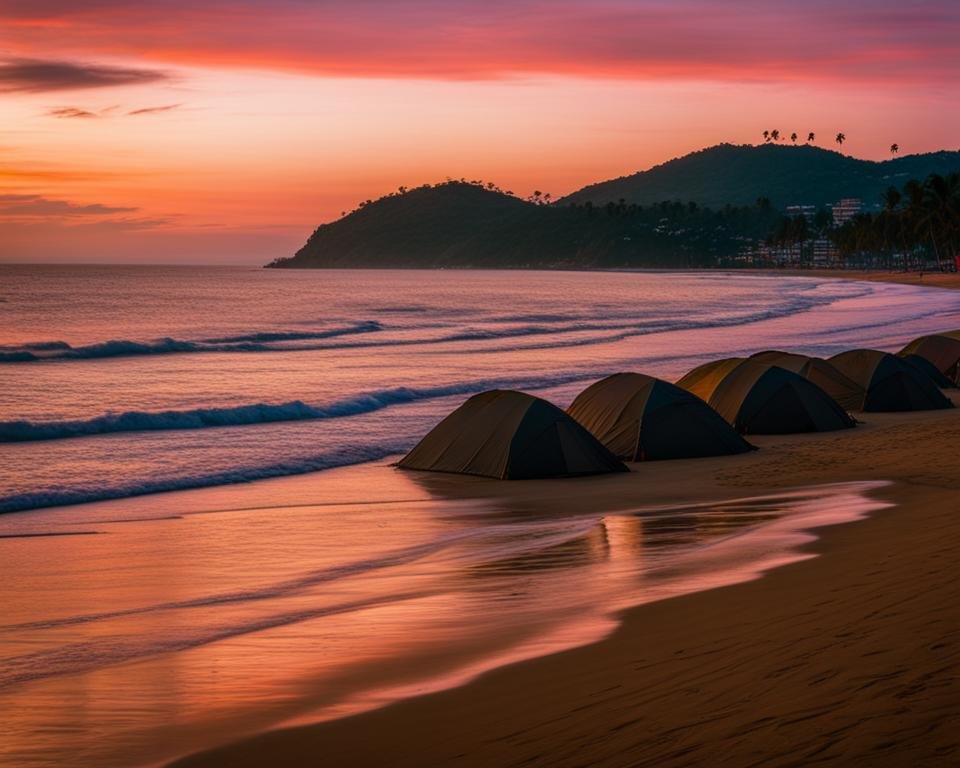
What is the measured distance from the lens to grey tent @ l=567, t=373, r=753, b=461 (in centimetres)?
2145

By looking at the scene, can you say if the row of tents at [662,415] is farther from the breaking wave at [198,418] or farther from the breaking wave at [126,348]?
the breaking wave at [126,348]

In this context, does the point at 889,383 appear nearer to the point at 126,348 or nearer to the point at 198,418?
the point at 198,418

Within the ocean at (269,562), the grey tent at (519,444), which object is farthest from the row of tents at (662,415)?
the ocean at (269,562)

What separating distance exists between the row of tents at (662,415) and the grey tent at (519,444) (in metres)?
0.02

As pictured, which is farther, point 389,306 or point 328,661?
point 389,306

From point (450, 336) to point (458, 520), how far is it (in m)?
56.7

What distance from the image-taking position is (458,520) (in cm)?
1636

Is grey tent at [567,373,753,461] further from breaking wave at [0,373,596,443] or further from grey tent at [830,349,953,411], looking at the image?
breaking wave at [0,373,596,443]

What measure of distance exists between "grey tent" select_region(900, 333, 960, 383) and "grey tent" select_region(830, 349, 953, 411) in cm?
418

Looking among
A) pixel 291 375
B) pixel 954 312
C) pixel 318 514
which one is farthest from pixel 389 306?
pixel 318 514

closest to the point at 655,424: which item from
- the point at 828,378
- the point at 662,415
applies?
the point at 662,415

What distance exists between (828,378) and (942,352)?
6508mm

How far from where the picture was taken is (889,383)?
2817 centimetres

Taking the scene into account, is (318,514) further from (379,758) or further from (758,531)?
(379,758)
